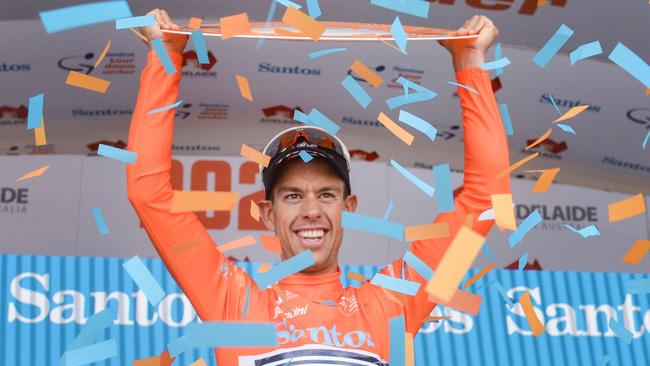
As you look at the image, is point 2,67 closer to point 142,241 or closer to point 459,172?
point 142,241

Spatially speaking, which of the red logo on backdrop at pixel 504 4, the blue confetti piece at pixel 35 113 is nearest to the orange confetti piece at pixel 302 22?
the blue confetti piece at pixel 35 113

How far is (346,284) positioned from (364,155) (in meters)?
1.71

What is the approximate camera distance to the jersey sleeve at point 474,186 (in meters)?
1.49

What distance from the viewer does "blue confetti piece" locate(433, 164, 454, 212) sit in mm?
1302

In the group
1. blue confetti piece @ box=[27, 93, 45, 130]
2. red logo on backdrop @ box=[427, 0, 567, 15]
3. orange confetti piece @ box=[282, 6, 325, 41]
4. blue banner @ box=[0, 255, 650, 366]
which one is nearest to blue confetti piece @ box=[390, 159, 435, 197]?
orange confetti piece @ box=[282, 6, 325, 41]

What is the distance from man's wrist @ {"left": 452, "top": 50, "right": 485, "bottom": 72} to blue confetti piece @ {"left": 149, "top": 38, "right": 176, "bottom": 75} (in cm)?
54

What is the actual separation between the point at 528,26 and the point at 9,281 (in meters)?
2.81

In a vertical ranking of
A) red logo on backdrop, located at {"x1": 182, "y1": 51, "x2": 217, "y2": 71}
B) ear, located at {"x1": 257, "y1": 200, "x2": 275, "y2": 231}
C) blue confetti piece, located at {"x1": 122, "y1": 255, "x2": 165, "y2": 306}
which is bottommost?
blue confetti piece, located at {"x1": 122, "y1": 255, "x2": 165, "y2": 306}

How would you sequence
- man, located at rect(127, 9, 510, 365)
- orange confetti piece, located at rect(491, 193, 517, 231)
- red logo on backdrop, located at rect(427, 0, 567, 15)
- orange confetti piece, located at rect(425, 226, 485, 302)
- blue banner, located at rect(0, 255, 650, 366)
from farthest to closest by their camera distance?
red logo on backdrop, located at rect(427, 0, 567, 15)
blue banner, located at rect(0, 255, 650, 366)
man, located at rect(127, 9, 510, 365)
orange confetti piece, located at rect(491, 193, 517, 231)
orange confetti piece, located at rect(425, 226, 485, 302)

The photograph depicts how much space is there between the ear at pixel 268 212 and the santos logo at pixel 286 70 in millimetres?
3125

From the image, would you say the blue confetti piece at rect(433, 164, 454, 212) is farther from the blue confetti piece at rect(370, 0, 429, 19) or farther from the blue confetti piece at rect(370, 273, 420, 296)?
the blue confetti piece at rect(370, 0, 429, 19)

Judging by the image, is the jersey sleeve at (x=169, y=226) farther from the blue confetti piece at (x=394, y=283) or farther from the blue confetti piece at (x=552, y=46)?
the blue confetti piece at (x=552, y=46)

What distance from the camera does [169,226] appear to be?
4.64ft

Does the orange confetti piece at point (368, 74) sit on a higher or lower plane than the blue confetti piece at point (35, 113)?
higher
